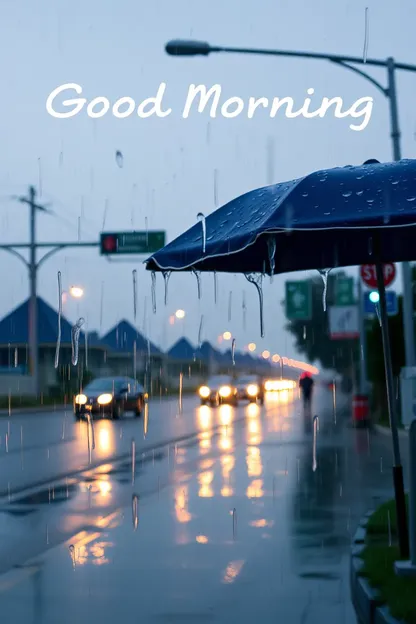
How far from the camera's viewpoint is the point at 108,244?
32969mm

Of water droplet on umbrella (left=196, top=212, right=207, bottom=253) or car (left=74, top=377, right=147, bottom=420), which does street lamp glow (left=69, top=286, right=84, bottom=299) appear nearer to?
car (left=74, top=377, right=147, bottom=420)

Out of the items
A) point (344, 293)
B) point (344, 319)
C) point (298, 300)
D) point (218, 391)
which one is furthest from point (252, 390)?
point (298, 300)

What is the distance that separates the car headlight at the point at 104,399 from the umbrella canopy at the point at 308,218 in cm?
2739

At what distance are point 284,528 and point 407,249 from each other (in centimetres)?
338

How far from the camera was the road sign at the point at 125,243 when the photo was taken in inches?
1298

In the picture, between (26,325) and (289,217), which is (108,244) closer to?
(289,217)

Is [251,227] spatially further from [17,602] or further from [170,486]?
[170,486]

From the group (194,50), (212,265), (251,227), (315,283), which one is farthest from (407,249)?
(315,283)

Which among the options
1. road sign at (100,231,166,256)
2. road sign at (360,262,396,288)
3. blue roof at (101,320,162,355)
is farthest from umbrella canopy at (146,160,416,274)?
blue roof at (101,320,162,355)

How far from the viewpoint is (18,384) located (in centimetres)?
5244

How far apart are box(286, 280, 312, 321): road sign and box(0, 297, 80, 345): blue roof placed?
4596 cm

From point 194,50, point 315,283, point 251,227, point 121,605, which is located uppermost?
point 315,283

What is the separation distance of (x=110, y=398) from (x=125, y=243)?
5887 millimetres

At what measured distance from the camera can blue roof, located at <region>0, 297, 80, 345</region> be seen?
2855 inches
